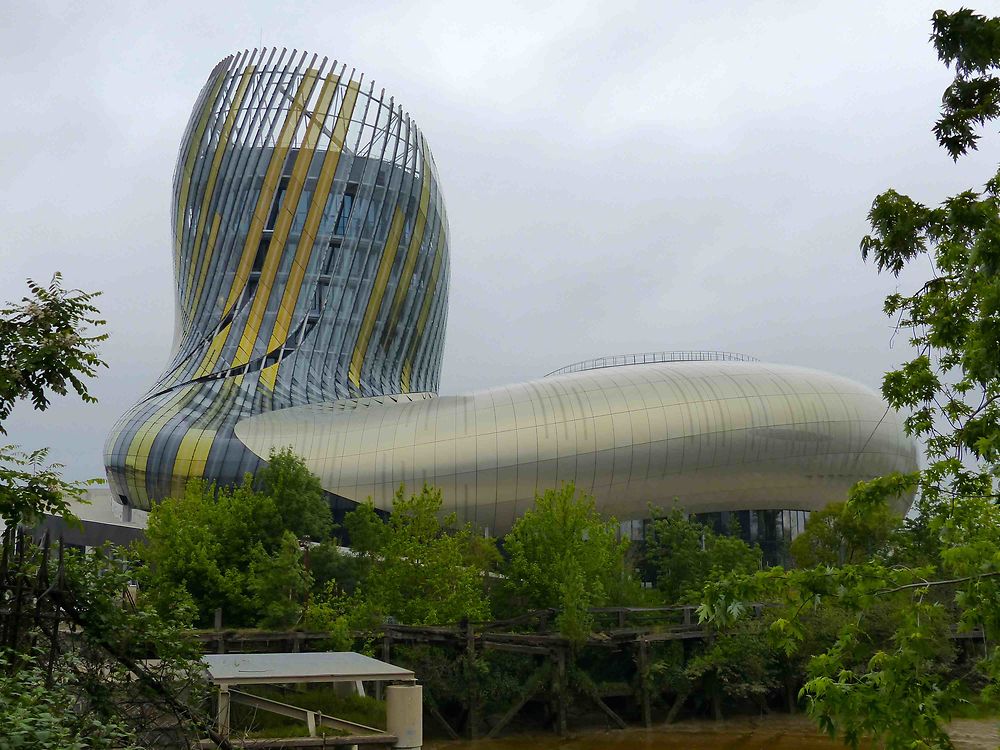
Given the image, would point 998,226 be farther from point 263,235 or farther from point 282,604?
point 263,235

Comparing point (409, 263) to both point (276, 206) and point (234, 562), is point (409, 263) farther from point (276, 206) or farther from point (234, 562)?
point (234, 562)

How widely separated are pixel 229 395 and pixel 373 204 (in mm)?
13488

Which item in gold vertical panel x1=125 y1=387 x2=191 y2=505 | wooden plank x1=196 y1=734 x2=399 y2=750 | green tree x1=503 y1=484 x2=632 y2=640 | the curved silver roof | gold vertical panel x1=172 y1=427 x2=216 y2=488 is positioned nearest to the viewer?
wooden plank x1=196 y1=734 x2=399 y2=750

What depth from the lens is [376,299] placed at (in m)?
59.2

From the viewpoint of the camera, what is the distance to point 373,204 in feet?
192

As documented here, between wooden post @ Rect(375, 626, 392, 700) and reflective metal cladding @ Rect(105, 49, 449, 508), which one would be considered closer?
wooden post @ Rect(375, 626, 392, 700)

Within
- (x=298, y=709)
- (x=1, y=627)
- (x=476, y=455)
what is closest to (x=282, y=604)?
(x=298, y=709)

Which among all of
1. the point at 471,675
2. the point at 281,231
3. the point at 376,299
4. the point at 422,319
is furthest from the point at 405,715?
the point at 422,319

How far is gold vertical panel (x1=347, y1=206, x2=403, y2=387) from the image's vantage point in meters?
58.8

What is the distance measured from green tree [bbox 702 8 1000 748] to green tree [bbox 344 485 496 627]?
21.7 metres

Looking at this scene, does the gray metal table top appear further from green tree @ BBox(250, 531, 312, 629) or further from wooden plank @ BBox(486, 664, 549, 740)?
wooden plank @ BBox(486, 664, 549, 740)

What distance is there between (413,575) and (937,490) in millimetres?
24703

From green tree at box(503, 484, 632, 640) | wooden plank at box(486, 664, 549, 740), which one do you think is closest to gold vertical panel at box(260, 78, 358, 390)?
green tree at box(503, 484, 632, 640)

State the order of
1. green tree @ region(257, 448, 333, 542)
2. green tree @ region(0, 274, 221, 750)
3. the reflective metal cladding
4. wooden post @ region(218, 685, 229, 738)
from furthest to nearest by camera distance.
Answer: the reflective metal cladding, green tree @ region(257, 448, 333, 542), wooden post @ region(218, 685, 229, 738), green tree @ region(0, 274, 221, 750)
